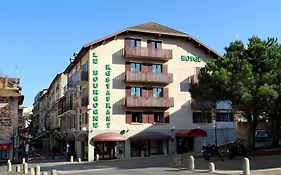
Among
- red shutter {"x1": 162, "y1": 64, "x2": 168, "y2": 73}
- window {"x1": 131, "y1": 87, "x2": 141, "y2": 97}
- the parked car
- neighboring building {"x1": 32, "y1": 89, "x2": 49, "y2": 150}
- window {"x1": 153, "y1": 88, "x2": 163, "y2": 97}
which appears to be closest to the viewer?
window {"x1": 131, "y1": 87, "x2": 141, "y2": 97}

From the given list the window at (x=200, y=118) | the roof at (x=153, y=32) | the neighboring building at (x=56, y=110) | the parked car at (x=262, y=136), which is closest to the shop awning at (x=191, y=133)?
the window at (x=200, y=118)

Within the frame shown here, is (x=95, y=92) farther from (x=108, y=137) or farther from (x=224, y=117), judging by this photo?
(x=224, y=117)

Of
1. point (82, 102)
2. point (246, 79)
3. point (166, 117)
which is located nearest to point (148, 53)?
point (166, 117)

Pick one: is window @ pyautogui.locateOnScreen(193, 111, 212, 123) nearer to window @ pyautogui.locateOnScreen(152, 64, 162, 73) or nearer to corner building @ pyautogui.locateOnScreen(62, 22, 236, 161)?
corner building @ pyautogui.locateOnScreen(62, 22, 236, 161)

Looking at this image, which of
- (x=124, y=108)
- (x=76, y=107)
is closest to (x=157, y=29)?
(x=124, y=108)

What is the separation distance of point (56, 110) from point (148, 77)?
32.0 m

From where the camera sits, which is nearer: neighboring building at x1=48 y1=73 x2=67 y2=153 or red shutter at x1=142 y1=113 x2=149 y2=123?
red shutter at x1=142 y1=113 x2=149 y2=123

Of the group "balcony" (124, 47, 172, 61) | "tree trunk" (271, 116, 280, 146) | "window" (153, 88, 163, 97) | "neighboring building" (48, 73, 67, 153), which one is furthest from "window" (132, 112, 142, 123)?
"neighboring building" (48, 73, 67, 153)

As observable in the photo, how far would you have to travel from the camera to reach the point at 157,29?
4653 cm

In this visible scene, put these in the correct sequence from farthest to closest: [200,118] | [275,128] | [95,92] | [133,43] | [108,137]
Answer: [200,118] < [133,43] < [95,92] < [108,137] < [275,128]

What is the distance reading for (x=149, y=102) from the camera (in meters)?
43.5

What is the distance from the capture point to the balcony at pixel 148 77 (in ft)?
142

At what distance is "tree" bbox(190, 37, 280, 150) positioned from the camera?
2931 cm

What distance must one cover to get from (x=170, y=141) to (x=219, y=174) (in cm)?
2268
